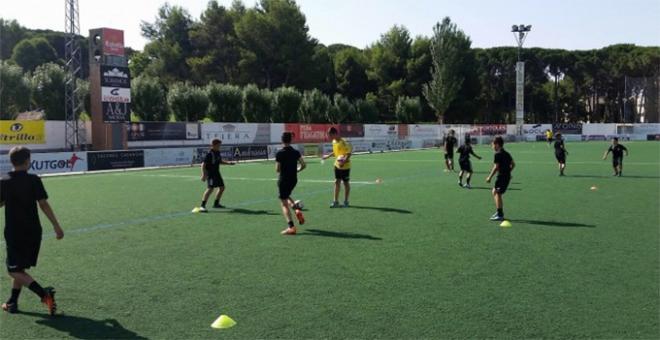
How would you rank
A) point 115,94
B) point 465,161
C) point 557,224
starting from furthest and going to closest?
1. point 115,94
2. point 465,161
3. point 557,224

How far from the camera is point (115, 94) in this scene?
34.3m

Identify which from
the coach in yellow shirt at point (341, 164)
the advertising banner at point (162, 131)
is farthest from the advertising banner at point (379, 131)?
the coach in yellow shirt at point (341, 164)

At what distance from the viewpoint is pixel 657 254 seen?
8164 mm

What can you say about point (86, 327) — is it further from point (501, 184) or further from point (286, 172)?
point (501, 184)

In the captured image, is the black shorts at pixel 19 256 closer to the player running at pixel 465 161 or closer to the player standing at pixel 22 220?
the player standing at pixel 22 220

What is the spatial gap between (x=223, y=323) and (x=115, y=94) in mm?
31628

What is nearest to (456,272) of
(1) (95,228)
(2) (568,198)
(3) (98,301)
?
(3) (98,301)

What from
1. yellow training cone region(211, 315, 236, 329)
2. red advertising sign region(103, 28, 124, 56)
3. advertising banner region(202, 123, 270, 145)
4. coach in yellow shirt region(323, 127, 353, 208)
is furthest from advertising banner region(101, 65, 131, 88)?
yellow training cone region(211, 315, 236, 329)

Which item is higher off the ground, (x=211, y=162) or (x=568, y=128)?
(x=568, y=128)

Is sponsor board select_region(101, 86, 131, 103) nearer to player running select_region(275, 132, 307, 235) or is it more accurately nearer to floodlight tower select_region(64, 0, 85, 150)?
floodlight tower select_region(64, 0, 85, 150)

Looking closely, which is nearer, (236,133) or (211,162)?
(211,162)

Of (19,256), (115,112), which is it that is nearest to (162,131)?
(115,112)

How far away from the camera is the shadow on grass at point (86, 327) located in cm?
522

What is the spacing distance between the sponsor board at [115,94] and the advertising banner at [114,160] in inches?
221
